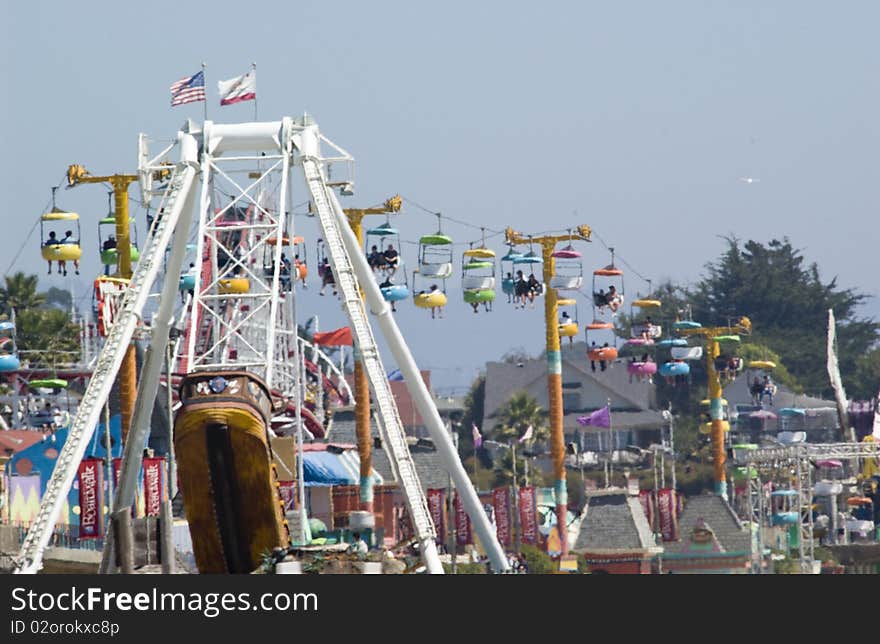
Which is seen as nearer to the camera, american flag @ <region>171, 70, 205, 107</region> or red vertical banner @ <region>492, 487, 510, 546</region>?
american flag @ <region>171, 70, 205, 107</region>

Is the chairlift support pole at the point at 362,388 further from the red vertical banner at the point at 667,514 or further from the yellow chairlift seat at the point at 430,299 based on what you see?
the red vertical banner at the point at 667,514

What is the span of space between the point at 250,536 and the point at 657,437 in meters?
108

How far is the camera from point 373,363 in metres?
54.1

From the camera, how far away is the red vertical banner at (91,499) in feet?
207

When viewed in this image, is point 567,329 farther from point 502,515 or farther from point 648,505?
point 502,515

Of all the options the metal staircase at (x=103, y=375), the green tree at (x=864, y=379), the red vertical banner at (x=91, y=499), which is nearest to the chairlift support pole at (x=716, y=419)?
the red vertical banner at (x=91, y=499)

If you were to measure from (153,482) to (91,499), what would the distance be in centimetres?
240

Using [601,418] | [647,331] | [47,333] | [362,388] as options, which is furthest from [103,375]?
[601,418]

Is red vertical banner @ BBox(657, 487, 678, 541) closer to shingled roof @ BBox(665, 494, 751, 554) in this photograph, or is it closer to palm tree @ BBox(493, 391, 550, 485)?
shingled roof @ BBox(665, 494, 751, 554)

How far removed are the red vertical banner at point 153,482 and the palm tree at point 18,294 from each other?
52.7 metres

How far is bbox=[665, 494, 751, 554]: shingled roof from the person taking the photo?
89188 millimetres

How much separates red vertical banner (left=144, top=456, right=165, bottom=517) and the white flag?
433 inches

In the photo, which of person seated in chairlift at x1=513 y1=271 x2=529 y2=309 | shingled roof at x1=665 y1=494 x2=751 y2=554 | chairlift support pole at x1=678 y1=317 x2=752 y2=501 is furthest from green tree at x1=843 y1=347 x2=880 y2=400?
person seated in chairlift at x1=513 y1=271 x2=529 y2=309
